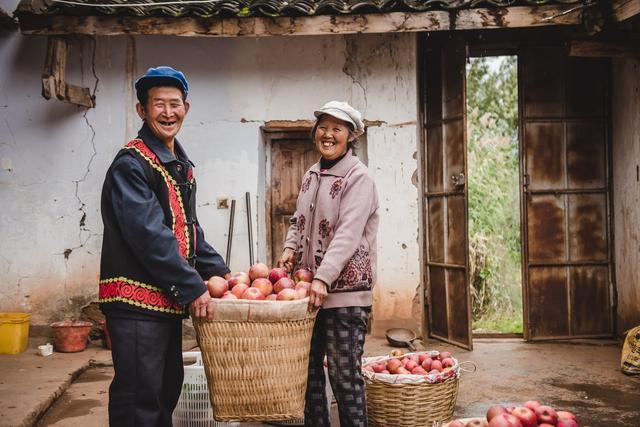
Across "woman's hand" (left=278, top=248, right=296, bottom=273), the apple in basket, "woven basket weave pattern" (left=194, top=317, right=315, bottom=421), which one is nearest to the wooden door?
"woman's hand" (left=278, top=248, right=296, bottom=273)

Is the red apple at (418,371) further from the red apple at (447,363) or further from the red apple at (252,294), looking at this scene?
the red apple at (252,294)

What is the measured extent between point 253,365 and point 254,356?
0.14 ft

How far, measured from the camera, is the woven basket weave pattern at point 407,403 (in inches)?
146

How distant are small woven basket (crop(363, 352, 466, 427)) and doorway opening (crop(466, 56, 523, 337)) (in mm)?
3378

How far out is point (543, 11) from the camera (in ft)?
18.4

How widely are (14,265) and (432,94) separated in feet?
16.1

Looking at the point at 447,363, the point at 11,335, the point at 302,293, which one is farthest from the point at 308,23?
the point at 11,335

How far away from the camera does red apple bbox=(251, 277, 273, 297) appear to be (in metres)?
2.93

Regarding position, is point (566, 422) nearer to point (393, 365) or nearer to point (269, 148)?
point (393, 365)

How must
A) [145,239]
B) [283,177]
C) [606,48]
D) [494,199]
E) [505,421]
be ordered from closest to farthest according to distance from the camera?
[505,421] < [145,239] < [606,48] < [283,177] < [494,199]

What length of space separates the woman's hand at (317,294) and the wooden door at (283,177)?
3.62 metres

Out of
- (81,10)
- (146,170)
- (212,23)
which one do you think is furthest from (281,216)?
(146,170)

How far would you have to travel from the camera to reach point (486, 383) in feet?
16.1

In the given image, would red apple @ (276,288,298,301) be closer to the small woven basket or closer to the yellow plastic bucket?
the small woven basket
